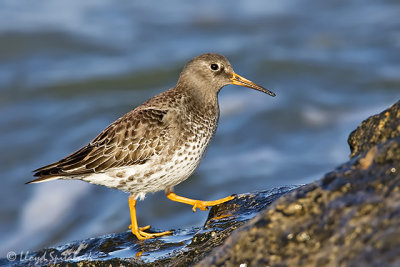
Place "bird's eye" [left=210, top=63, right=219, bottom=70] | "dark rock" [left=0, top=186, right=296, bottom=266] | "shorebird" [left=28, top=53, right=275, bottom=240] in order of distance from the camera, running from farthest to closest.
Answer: "bird's eye" [left=210, top=63, right=219, bottom=70], "shorebird" [left=28, top=53, right=275, bottom=240], "dark rock" [left=0, top=186, right=296, bottom=266]

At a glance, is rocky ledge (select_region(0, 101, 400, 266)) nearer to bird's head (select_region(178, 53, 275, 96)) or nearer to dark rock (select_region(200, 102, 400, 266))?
dark rock (select_region(200, 102, 400, 266))

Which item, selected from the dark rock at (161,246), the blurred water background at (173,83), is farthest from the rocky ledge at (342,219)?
the blurred water background at (173,83)

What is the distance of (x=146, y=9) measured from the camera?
22.2m

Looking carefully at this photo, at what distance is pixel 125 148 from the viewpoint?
23.8 feet

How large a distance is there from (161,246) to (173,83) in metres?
12.1

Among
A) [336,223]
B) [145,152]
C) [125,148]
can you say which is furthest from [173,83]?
[336,223]

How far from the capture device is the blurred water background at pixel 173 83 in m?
13.1

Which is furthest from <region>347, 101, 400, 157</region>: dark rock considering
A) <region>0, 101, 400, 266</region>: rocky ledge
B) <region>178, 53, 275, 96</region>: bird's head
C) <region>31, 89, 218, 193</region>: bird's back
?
<region>178, 53, 275, 96</region>: bird's head

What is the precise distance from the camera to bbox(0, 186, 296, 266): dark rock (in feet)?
18.6

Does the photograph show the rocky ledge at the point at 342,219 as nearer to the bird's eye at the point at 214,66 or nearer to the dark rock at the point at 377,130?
the dark rock at the point at 377,130

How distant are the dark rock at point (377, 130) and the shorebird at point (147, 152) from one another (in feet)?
8.50

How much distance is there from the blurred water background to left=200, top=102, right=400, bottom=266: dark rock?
7.57 m

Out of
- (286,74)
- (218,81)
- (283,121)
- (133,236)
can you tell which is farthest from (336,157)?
(133,236)

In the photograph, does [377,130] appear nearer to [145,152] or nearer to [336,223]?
[336,223]
